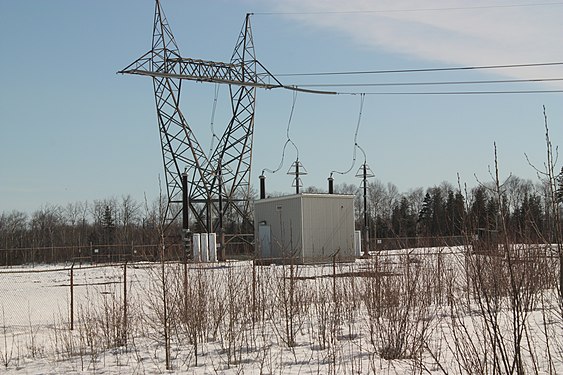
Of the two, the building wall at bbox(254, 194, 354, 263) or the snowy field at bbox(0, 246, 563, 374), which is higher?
the building wall at bbox(254, 194, 354, 263)

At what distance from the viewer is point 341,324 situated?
12047 millimetres

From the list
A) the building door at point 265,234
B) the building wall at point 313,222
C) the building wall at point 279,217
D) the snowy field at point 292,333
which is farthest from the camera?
the building door at point 265,234

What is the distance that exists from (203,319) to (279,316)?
267 centimetres

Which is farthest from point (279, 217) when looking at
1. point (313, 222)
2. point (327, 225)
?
point (327, 225)

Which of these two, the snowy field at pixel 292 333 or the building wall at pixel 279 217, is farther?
the building wall at pixel 279 217

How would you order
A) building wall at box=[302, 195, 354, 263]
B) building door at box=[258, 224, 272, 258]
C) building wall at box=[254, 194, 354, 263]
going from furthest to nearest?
building door at box=[258, 224, 272, 258] < building wall at box=[302, 195, 354, 263] < building wall at box=[254, 194, 354, 263]

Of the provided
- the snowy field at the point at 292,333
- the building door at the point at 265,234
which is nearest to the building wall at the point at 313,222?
the building door at the point at 265,234

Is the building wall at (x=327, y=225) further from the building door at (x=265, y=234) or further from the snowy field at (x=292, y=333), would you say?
the snowy field at (x=292, y=333)

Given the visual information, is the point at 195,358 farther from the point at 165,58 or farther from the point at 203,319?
the point at 165,58

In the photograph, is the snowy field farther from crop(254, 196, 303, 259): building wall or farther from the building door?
the building door

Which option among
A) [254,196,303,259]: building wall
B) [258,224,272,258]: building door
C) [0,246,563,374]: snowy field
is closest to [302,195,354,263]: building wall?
[254,196,303,259]: building wall

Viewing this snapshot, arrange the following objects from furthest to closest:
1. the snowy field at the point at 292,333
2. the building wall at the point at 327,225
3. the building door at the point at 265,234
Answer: the building door at the point at 265,234 → the building wall at the point at 327,225 → the snowy field at the point at 292,333

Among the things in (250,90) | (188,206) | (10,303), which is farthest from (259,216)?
(10,303)

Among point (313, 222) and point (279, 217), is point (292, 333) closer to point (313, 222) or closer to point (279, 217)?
point (313, 222)
